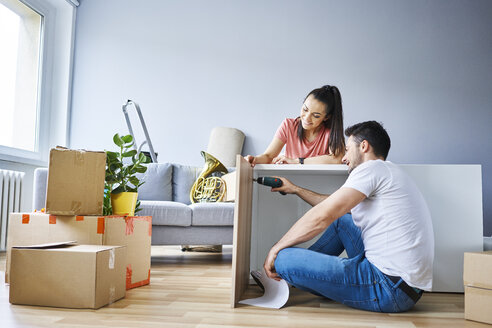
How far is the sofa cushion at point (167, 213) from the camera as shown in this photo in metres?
2.88

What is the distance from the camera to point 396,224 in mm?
1484

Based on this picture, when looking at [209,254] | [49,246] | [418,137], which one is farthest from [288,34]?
[49,246]

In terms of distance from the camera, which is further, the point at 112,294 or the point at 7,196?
the point at 7,196

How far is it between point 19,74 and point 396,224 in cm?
379

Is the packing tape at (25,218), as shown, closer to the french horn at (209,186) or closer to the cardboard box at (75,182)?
the cardboard box at (75,182)

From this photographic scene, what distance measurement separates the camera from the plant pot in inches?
80.3

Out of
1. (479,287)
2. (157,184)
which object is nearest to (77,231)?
(479,287)

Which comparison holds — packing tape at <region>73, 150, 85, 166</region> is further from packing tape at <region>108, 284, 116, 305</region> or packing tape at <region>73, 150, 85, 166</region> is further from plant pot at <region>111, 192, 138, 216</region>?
packing tape at <region>108, 284, 116, 305</region>

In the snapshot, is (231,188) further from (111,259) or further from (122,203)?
(111,259)

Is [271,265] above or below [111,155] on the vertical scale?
below

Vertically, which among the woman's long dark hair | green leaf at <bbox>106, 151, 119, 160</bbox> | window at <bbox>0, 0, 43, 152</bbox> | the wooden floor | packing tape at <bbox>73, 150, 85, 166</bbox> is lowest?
the wooden floor

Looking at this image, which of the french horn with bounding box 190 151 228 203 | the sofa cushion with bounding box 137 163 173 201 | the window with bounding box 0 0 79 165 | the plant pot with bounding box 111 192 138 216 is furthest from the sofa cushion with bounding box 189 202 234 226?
the window with bounding box 0 0 79 165

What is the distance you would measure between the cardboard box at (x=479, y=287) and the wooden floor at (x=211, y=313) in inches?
1.6

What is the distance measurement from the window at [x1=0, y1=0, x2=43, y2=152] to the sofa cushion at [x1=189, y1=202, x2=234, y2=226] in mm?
1944
